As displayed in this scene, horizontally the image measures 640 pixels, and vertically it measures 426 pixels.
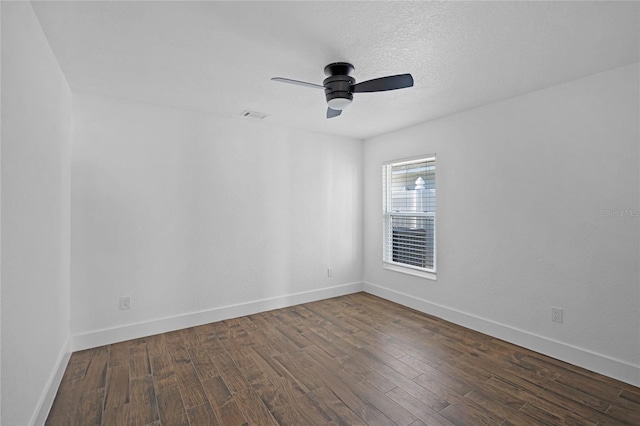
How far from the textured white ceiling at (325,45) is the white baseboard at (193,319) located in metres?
2.33

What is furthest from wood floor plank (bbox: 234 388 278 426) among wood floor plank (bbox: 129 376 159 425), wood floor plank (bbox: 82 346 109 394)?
wood floor plank (bbox: 82 346 109 394)

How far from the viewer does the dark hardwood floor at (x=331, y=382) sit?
6.52ft

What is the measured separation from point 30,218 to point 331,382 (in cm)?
224

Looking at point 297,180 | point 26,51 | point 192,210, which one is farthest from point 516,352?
point 26,51

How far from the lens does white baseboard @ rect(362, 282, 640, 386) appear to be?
2398 millimetres

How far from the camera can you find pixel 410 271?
4.21 m

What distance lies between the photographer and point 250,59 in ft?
7.63

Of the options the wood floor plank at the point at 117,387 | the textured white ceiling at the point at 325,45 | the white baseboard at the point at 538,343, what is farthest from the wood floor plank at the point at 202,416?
the white baseboard at the point at 538,343

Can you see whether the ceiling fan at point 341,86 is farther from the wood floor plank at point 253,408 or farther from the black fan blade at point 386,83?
the wood floor plank at point 253,408

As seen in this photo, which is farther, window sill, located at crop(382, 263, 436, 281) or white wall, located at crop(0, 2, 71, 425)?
window sill, located at crop(382, 263, 436, 281)

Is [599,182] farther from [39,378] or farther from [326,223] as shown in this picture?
[39,378]

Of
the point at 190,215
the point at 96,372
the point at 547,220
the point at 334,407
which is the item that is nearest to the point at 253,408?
the point at 334,407

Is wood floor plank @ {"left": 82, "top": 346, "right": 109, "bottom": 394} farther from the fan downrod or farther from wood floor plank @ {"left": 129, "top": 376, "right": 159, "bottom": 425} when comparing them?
the fan downrod

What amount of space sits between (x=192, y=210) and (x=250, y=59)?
188cm
